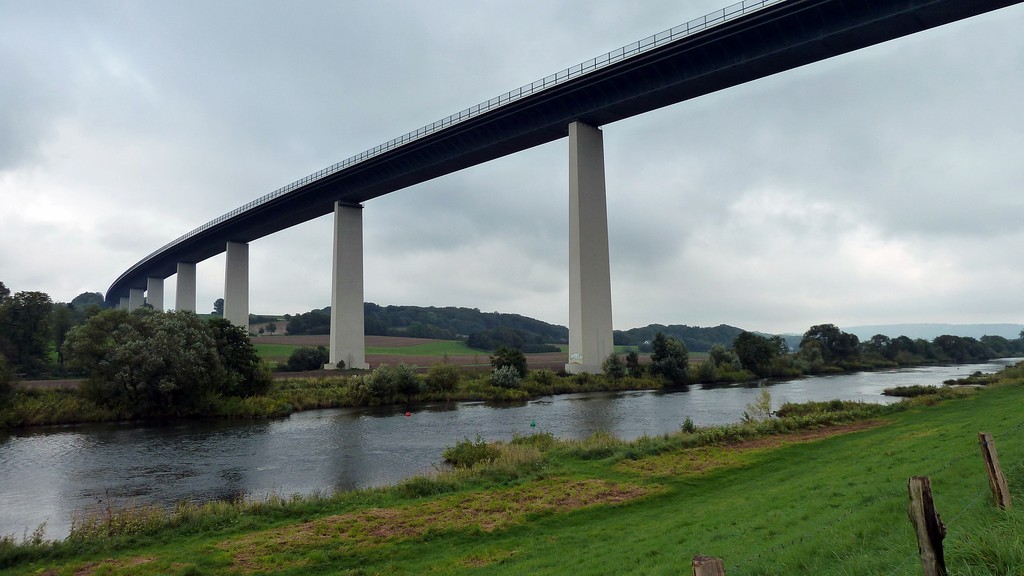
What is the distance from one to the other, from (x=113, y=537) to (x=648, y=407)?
32785 millimetres

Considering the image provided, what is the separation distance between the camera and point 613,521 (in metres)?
12.8

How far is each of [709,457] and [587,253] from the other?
3412cm

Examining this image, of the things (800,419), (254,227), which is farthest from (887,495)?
(254,227)

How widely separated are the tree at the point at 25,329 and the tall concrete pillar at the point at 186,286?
36.6 m

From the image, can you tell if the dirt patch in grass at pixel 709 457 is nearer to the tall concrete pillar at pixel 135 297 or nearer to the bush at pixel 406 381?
the bush at pixel 406 381

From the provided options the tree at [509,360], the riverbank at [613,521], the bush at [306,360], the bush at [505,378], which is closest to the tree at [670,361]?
the tree at [509,360]

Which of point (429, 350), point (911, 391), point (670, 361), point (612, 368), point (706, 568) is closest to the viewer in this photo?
point (706, 568)

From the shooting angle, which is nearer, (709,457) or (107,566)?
(107,566)

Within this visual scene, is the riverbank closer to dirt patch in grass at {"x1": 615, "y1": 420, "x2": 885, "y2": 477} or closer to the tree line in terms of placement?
dirt patch in grass at {"x1": 615, "y1": 420, "x2": 885, "y2": 477}

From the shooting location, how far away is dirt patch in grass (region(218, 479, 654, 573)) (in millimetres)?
11547

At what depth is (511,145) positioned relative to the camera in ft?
190

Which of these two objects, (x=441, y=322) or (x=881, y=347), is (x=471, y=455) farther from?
(x=441, y=322)

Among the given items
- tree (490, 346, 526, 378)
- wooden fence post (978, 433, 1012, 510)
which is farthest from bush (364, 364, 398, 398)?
wooden fence post (978, 433, 1012, 510)

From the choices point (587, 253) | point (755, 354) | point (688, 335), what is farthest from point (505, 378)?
point (688, 335)
